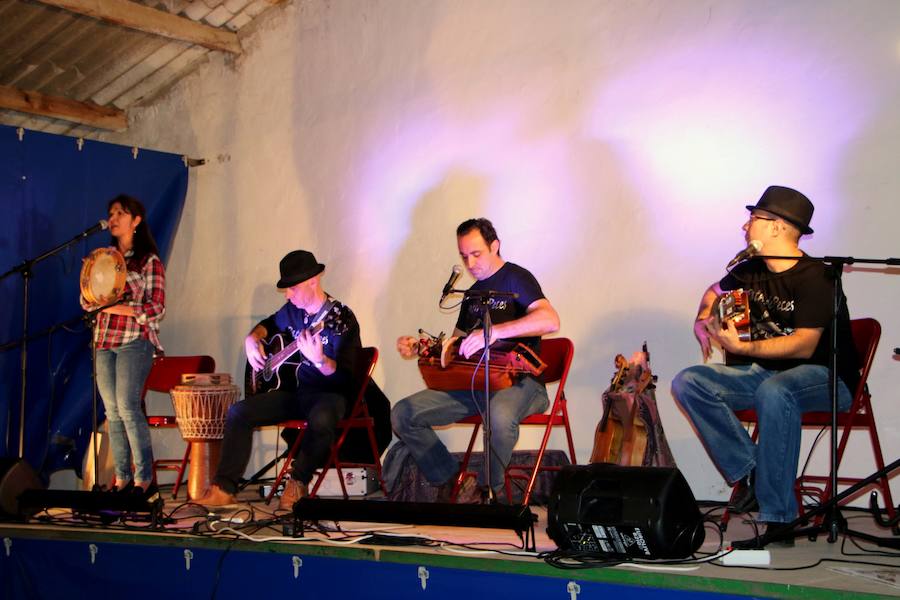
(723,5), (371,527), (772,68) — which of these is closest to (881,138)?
(772,68)

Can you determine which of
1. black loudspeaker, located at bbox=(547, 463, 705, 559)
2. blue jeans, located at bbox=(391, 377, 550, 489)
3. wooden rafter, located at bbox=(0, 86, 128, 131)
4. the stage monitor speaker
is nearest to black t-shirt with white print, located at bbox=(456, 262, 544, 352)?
blue jeans, located at bbox=(391, 377, 550, 489)

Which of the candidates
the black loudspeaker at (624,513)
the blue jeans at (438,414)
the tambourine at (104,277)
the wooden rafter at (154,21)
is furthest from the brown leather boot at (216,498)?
the wooden rafter at (154,21)

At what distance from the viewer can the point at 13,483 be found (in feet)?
15.8

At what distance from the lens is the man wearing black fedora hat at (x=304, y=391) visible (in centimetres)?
502

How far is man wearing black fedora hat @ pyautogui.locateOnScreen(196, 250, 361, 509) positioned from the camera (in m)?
5.02

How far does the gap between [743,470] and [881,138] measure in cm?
183

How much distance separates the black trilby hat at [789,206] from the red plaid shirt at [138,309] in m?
3.47

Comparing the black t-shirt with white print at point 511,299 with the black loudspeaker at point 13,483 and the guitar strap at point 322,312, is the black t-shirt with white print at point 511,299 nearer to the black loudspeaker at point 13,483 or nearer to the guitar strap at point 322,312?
the guitar strap at point 322,312

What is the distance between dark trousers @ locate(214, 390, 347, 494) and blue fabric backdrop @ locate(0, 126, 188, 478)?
6.75 ft

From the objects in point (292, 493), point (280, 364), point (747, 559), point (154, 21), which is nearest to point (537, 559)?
point (747, 559)

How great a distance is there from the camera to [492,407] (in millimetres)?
4496

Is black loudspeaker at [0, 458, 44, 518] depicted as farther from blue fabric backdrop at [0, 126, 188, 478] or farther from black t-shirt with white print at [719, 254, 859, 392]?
black t-shirt with white print at [719, 254, 859, 392]

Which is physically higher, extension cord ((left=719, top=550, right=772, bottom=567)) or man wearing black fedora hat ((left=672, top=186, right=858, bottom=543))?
man wearing black fedora hat ((left=672, top=186, right=858, bottom=543))

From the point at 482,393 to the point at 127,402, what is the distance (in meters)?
2.24
